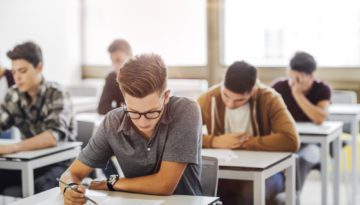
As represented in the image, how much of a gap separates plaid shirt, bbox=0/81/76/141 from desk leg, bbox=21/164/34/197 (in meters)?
0.39

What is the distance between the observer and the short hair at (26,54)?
3.49m

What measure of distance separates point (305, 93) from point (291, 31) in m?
1.66

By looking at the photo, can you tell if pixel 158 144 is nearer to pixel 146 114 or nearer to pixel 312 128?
pixel 146 114

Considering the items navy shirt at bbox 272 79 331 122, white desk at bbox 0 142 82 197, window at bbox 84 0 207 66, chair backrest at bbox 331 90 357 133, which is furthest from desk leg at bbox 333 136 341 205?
window at bbox 84 0 207 66

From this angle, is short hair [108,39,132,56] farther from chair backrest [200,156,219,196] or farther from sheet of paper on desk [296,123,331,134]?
chair backrest [200,156,219,196]

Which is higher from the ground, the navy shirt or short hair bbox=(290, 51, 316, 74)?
short hair bbox=(290, 51, 316, 74)

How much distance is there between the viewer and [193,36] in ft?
21.0

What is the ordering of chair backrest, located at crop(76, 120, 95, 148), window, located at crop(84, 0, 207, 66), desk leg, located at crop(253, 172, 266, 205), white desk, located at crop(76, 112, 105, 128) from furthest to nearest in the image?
window, located at crop(84, 0, 207, 66) < white desk, located at crop(76, 112, 105, 128) < chair backrest, located at crop(76, 120, 95, 148) < desk leg, located at crop(253, 172, 266, 205)

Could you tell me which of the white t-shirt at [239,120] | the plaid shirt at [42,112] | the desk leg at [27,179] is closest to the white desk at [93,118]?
the plaid shirt at [42,112]

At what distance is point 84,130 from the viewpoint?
3.70 meters

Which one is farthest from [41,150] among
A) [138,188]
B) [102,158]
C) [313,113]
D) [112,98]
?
[313,113]

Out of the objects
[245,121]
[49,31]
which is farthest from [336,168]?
[49,31]

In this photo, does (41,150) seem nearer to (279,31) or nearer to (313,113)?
(313,113)

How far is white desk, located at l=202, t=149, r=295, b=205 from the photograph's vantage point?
2672 mm
